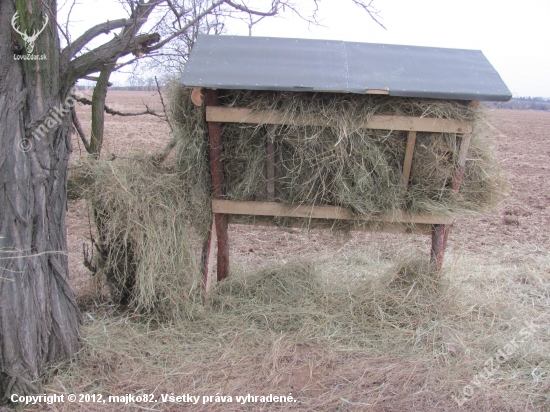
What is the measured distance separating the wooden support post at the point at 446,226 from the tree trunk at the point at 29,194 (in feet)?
10.0

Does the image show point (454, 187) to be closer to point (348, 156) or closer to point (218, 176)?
point (348, 156)

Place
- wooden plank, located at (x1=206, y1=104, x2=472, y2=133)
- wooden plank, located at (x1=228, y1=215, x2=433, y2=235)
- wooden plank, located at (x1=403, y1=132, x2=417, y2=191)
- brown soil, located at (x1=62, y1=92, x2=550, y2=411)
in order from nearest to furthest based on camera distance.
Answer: brown soil, located at (x1=62, y1=92, x2=550, y2=411) < wooden plank, located at (x1=206, y1=104, x2=472, y2=133) < wooden plank, located at (x1=403, y1=132, x2=417, y2=191) < wooden plank, located at (x1=228, y1=215, x2=433, y2=235)

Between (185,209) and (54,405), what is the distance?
1.71 m

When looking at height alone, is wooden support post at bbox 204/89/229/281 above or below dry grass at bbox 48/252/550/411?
above

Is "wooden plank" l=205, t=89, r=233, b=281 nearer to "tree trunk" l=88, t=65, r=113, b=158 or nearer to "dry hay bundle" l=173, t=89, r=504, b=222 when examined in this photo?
"dry hay bundle" l=173, t=89, r=504, b=222

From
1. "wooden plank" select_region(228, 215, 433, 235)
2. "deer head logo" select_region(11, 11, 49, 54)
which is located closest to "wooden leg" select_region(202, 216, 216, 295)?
"wooden plank" select_region(228, 215, 433, 235)

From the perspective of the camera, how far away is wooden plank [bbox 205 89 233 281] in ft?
11.6

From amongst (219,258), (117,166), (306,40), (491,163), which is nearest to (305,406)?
(219,258)

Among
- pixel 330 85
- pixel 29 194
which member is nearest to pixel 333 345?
pixel 330 85

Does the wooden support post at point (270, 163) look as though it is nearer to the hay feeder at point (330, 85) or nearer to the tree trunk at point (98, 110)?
the hay feeder at point (330, 85)

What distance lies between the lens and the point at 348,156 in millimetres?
3553

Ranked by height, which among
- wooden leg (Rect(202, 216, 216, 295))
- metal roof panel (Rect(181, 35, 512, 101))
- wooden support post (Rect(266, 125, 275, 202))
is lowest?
wooden leg (Rect(202, 216, 216, 295))

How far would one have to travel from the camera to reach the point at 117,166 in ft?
11.7

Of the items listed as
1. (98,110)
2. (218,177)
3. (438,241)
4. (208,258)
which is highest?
(98,110)
